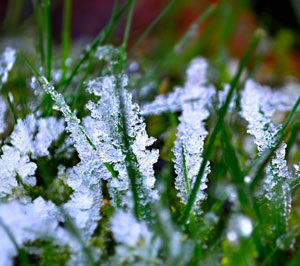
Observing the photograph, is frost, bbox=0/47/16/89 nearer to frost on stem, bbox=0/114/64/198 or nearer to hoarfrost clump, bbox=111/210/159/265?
frost on stem, bbox=0/114/64/198

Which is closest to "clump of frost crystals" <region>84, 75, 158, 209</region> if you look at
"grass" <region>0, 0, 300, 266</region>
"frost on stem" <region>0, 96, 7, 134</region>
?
"grass" <region>0, 0, 300, 266</region>

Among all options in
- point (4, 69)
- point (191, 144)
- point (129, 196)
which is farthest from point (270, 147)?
point (4, 69)

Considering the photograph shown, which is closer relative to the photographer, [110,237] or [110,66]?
[110,237]

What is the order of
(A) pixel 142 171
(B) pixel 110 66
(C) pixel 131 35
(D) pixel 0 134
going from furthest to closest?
(C) pixel 131 35 < (B) pixel 110 66 < (D) pixel 0 134 < (A) pixel 142 171

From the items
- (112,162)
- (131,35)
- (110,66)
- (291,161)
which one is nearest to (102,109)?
(112,162)

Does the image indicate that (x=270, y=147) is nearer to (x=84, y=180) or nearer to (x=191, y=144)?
(x=191, y=144)

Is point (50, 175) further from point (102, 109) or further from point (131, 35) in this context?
point (131, 35)
